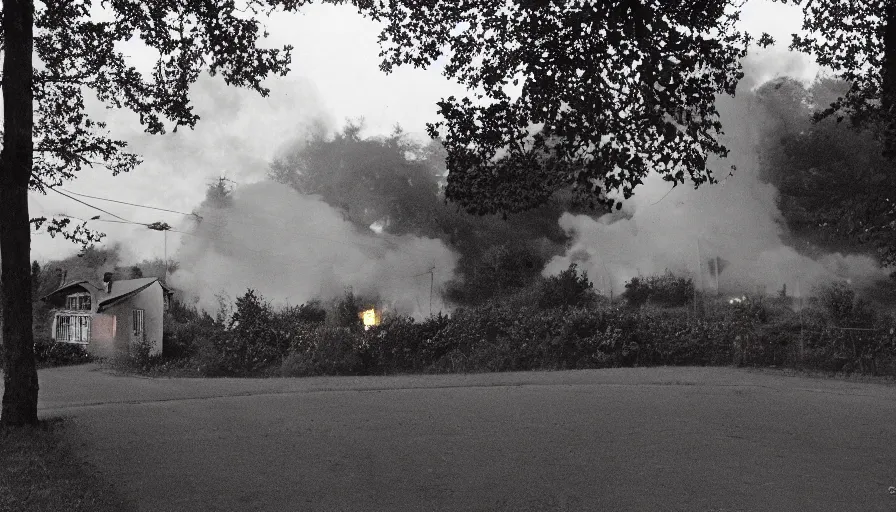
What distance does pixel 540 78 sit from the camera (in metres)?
7.17

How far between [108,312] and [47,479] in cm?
2780

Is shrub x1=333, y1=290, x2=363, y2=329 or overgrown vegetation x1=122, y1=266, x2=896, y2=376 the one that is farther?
shrub x1=333, y1=290, x2=363, y2=329

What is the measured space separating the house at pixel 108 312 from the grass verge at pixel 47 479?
2236 cm

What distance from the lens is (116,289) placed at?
34.0 metres

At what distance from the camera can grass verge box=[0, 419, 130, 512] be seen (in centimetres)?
668

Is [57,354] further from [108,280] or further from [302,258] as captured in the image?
[302,258]

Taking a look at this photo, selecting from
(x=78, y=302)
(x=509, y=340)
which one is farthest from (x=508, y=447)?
(x=78, y=302)

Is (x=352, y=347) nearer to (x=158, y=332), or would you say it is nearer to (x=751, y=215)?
(x=158, y=332)

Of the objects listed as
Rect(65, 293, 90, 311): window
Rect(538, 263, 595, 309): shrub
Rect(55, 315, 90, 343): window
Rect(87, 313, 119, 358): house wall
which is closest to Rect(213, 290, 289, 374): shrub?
Rect(87, 313, 119, 358): house wall

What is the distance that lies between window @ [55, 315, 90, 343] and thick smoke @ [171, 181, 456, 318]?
4.74 meters

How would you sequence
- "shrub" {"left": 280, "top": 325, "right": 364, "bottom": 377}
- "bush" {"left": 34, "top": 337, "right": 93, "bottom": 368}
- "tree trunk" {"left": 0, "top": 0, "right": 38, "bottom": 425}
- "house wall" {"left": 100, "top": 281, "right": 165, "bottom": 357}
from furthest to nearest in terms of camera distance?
1. "house wall" {"left": 100, "top": 281, "right": 165, "bottom": 357}
2. "bush" {"left": 34, "top": 337, "right": 93, "bottom": 368}
3. "shrub" {"left": 280, "top": 325, "right": 364, "bottom": 377}
4. "tree trunk" {"left": 0, "top": 0, "right": 38, "bottom": 425}

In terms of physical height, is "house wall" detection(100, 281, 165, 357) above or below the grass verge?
above

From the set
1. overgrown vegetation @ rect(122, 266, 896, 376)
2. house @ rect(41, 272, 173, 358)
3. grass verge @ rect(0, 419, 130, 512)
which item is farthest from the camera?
house @ rect(41, 272, 173, 358)

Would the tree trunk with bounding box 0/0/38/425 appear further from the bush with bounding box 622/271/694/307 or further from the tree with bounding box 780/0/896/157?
the bush with bounding box 622/271/694/307
